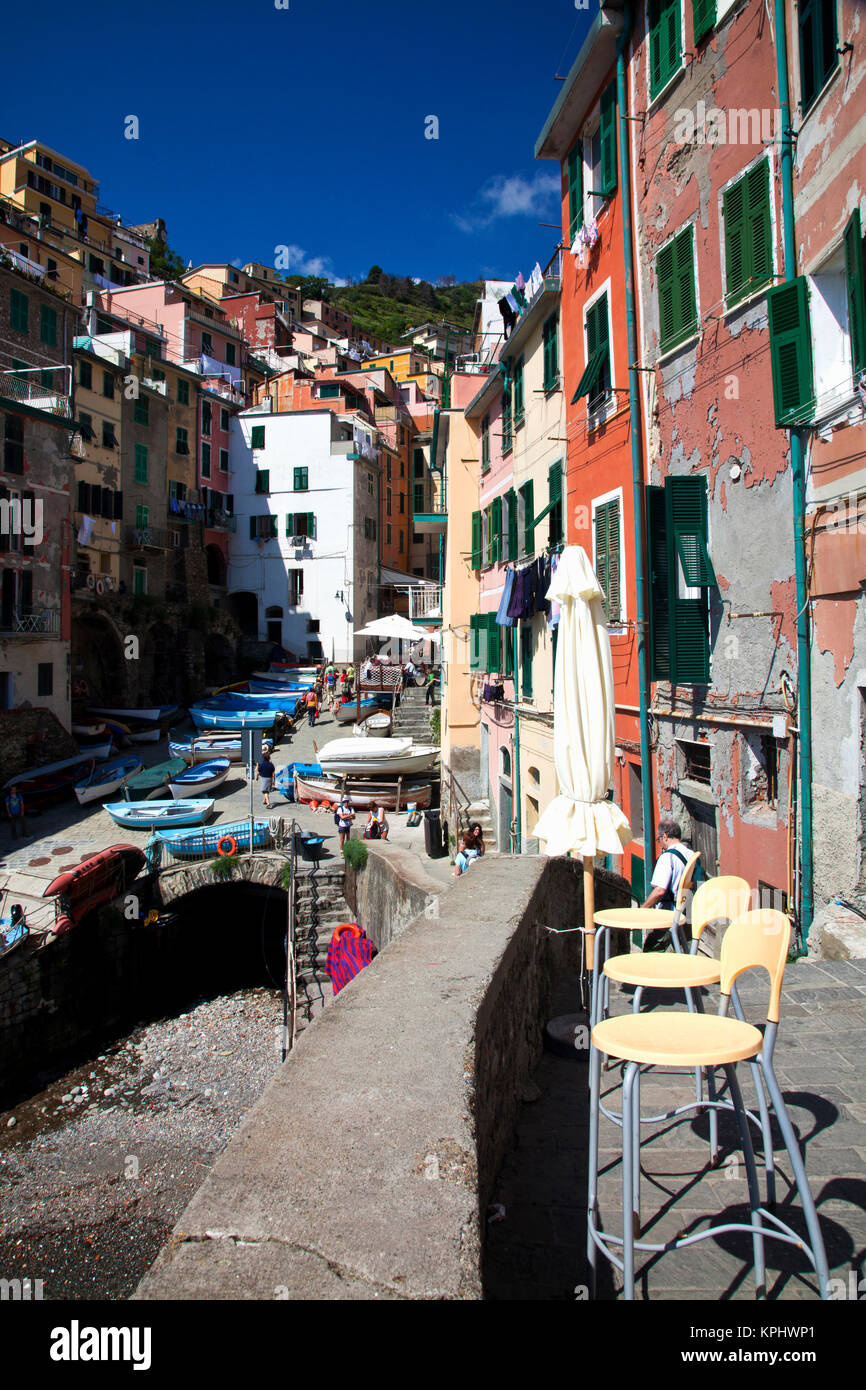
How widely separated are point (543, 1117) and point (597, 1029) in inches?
80.9

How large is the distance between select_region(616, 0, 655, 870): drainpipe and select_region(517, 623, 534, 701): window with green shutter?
21.6ft

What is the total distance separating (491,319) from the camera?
25.2 meters

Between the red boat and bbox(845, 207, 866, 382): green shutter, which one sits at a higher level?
bbox(845, 207, 866, 382): green shutter

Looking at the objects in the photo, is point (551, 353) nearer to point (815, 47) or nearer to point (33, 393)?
point (815, 47)

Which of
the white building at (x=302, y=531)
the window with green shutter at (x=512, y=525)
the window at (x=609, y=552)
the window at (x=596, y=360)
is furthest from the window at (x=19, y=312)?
the window at (x=609, y=552)

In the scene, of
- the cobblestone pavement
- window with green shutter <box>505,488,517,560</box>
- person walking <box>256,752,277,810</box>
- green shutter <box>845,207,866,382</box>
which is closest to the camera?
the cobblestone pavement

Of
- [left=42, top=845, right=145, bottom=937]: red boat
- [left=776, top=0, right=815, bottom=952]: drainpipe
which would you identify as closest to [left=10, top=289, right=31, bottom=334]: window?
[left=42, top=845, right=145, bottom=937]: red boat

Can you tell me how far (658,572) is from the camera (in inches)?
437

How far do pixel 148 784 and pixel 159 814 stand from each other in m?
2.92

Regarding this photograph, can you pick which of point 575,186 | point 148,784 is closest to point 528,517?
point 575,186

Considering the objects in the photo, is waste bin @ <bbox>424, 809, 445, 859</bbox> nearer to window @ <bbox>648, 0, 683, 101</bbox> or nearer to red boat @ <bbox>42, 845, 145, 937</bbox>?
red boat @ <bbox>42, 845, 145, 937</bbox>

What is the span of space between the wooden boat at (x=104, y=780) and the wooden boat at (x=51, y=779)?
1.86 ft

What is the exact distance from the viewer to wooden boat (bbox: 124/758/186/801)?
27688 millimetres

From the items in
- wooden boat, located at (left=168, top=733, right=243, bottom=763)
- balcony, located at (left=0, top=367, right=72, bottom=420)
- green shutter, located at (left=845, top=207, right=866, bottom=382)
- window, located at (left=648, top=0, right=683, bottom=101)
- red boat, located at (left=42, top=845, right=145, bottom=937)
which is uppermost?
balcony, located at (left=0, top=367, right=72, bottom=420)
